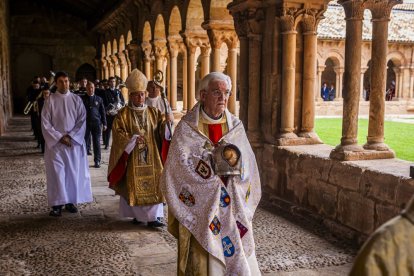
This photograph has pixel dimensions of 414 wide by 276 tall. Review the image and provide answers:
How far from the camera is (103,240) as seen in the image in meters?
4.46

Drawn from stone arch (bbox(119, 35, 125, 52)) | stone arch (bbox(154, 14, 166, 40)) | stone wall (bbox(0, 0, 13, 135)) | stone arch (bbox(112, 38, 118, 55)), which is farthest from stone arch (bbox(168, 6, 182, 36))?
stone arch (bbox(112, 38, 118, 55))

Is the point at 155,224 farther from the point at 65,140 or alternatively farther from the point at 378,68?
the point at 378,68

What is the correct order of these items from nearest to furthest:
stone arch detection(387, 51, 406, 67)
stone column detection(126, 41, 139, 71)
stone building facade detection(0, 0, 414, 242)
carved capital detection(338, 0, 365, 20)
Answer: stone building facade detection(0, 0, 414, 242), carved capital detection(338, 0, 365, 20), stone column detection(126, 41, 139, 71), stone arch detection(387, 51, 406, 67)

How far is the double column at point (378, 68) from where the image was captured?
16.0 feet

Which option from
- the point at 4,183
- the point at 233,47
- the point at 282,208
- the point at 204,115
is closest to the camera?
the point at 204,115

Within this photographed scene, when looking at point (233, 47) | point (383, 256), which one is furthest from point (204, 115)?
point (233, 47)

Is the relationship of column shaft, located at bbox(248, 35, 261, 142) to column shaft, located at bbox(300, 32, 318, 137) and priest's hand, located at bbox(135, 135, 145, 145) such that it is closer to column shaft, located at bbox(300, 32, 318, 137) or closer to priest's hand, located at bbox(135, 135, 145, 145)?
column shaft, located at bbox(300, 32, 318, 137)

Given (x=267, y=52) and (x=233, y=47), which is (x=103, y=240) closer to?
(x=267, y=52)

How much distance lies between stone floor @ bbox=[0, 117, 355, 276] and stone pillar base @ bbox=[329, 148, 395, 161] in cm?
73

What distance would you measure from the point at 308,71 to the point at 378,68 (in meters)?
1.35

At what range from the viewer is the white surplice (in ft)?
17.5

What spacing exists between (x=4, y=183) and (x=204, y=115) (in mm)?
5074

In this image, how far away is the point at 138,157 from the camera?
4883mm

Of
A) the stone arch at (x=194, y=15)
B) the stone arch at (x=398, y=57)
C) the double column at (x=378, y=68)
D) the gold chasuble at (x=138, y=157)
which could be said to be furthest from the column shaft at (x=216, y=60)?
the stone arch at (x=398, y=57)
